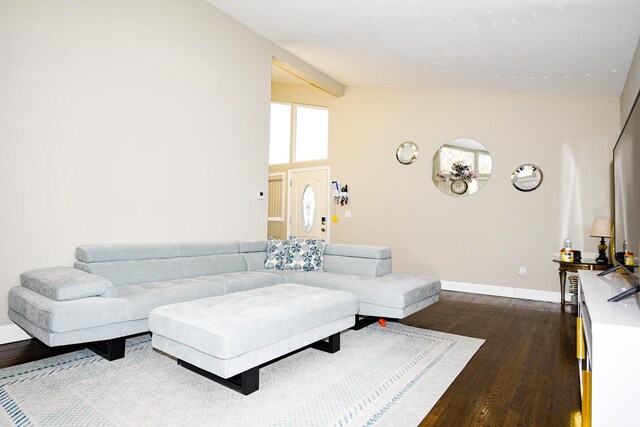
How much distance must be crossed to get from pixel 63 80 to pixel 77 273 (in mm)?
1574

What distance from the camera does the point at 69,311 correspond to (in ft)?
7.30

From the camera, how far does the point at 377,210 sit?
612 centimetres

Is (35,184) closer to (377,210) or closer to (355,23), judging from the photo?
(355,23)

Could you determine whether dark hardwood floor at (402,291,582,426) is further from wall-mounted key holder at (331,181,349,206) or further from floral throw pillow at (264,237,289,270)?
wall-mounted key holder at (331,181,349,206)

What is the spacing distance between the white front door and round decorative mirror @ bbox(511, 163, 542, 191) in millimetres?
3004

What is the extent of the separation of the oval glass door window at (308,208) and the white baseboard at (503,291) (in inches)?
102

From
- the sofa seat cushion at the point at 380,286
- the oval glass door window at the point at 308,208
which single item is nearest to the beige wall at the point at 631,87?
the sofa seat cushion at the point at 380,286

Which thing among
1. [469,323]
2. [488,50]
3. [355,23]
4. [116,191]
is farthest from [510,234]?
[116,191]

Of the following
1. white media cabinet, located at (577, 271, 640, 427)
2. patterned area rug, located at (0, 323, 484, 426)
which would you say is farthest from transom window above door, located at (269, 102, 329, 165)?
white media cabinet, located at (577, 271, 640, 427)

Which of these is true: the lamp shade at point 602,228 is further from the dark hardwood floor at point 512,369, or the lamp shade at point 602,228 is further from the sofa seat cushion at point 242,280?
the sofa seat cushion at point 242,280

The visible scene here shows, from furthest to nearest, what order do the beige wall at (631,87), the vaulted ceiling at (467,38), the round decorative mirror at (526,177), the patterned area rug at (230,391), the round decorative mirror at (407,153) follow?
the round decorative mirror at (407,153) < the round decorative mirror at (526,177) < the beige wall at (631,87) < the vaulted ceiling at (467,38) < the patterned area rug at (230,391)

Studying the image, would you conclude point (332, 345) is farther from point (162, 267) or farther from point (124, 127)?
point (124, 127)

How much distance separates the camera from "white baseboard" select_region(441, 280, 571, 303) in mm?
4688

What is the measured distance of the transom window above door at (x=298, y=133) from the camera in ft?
22.9
